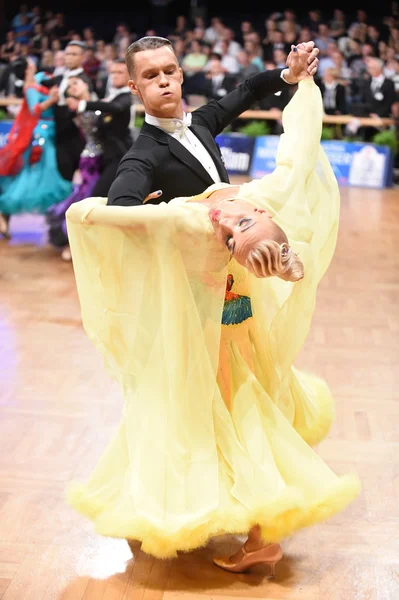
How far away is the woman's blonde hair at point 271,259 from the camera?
179cm

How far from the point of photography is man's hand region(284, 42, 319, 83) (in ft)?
7.52

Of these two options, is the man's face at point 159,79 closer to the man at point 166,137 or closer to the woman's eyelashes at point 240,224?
the man at point 166,137

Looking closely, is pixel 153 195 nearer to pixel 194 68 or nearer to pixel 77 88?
pixel 77 88

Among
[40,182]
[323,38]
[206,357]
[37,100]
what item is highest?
[206,357]

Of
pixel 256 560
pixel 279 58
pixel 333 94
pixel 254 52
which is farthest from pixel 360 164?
pixel 256 560

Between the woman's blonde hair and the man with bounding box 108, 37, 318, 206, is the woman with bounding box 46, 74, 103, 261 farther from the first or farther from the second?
the woman's blonde hair

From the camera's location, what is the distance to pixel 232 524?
2027 mm

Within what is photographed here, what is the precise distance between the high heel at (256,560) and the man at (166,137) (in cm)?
104

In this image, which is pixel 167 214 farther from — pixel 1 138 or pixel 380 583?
pixel 1 138

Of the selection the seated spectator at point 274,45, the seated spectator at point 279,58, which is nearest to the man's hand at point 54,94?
the seated spectator at point 279,58

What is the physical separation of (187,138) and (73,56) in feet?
11.6

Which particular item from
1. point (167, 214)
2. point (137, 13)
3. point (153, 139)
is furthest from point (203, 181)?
point (137, 13)

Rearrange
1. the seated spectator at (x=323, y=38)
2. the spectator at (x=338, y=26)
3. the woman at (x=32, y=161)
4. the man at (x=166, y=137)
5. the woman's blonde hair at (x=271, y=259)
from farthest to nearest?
the spectator at (x=338, y=26) < the seated spectator at (x=323, y=38) < the woman at (x=32, y=161) < the man at (x=166, y=137) < the woman's blonde hair at (x=271, y=259)

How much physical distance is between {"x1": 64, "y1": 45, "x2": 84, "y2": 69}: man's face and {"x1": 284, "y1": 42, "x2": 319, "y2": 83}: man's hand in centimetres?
348
